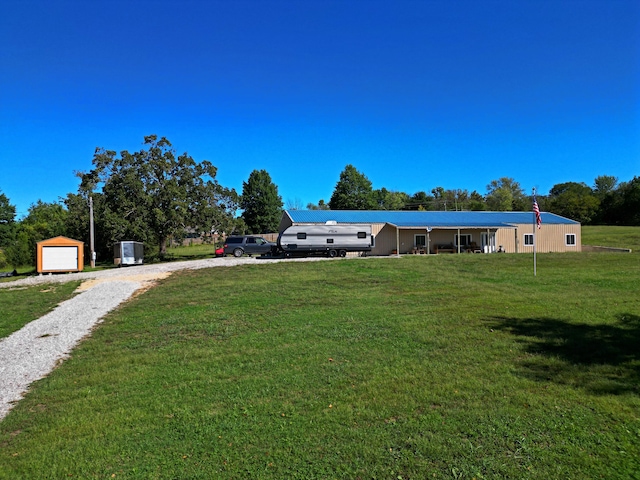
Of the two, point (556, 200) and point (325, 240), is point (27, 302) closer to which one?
point (325, 240)

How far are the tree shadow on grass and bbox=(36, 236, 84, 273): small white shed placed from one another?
24.2 meters

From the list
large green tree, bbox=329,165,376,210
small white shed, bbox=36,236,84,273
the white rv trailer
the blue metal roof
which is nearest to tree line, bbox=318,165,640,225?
large green tree, bbox=329,165,376,210

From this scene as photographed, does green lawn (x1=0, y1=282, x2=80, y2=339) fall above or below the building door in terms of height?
below

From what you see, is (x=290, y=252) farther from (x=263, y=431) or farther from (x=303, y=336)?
(x=263, y=431)

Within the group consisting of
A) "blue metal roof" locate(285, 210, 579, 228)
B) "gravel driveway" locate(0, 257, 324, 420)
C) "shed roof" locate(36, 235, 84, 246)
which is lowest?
"gravel driveway" locate(0, 257, 324, 420)

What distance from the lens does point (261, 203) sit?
69.7 metres

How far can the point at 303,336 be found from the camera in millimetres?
7535

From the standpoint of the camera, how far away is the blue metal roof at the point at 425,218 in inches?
1282

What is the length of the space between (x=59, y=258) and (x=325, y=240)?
656 inches

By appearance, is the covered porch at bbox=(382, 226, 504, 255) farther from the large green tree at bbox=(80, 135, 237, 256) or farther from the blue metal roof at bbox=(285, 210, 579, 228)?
the large green tree at bbox=(80, 135, 237, 256)

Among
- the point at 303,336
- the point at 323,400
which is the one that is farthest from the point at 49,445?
the point at 303,336

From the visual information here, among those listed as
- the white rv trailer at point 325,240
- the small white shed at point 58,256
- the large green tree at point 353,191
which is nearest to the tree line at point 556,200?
the large green tree at point 353,191

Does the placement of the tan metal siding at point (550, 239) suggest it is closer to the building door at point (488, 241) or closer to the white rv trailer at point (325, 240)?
the building door at point (488, 241)

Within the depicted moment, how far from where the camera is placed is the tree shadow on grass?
4938 mm
